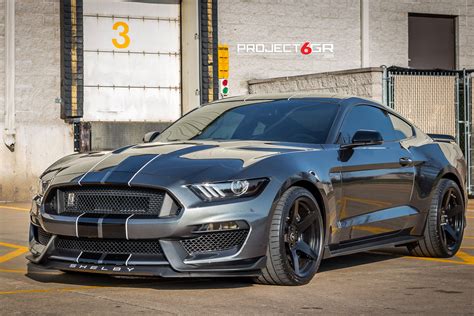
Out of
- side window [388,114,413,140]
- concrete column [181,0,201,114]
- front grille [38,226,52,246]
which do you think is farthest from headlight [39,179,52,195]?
concrete column [181,0,201,114]

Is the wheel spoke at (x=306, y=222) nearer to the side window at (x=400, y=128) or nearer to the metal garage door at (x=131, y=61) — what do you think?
the side window at (x=400, y=128)

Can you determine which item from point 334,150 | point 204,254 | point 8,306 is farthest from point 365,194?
point 8,306

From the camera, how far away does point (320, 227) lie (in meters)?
7.35

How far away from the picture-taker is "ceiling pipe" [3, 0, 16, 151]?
20406 millimetres

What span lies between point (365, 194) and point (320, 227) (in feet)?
2.55

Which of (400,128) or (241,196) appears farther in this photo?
(400,128)

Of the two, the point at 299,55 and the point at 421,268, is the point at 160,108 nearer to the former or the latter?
the point at 299,55

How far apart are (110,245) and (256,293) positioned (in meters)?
1.02

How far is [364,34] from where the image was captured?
2384 cm

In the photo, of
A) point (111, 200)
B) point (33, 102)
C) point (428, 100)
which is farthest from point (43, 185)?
point (33, 102)

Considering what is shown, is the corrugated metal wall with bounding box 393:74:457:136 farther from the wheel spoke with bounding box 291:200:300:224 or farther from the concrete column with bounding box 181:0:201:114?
the wheel spoke with bounding box 291:200:300:224

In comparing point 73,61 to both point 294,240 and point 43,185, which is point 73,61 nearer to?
point 43,185

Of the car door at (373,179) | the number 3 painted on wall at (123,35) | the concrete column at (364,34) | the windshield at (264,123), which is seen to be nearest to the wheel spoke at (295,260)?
the car door at (373,179)

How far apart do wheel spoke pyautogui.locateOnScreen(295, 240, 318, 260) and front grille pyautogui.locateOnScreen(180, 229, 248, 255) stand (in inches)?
22.7
